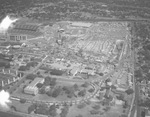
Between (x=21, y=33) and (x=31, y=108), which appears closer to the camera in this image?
(x=31, y=108)

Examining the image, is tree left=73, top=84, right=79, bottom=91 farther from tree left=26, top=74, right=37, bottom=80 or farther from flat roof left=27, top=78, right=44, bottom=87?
tree left=26, top=74, right=37, bottom=80

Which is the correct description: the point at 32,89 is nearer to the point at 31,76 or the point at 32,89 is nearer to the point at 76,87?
the point at 31,76

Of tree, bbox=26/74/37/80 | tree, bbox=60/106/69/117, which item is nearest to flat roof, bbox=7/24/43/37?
tree, bbox=26/74/37/80

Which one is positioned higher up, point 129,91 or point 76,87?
point 76,87

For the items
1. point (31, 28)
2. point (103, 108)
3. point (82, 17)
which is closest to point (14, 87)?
point (103, 108)

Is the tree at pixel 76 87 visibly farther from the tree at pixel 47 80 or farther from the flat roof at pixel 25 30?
the flat roof at pixel 25 30

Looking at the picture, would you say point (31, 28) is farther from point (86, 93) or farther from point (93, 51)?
point (86, 93)

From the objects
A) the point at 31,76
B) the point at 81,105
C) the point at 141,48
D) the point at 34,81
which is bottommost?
the point at 81,105

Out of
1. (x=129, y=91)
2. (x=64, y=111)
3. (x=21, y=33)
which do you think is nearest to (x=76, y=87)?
(x=64, y=111)

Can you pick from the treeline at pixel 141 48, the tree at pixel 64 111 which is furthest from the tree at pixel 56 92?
the treeline at pixel 141 48
